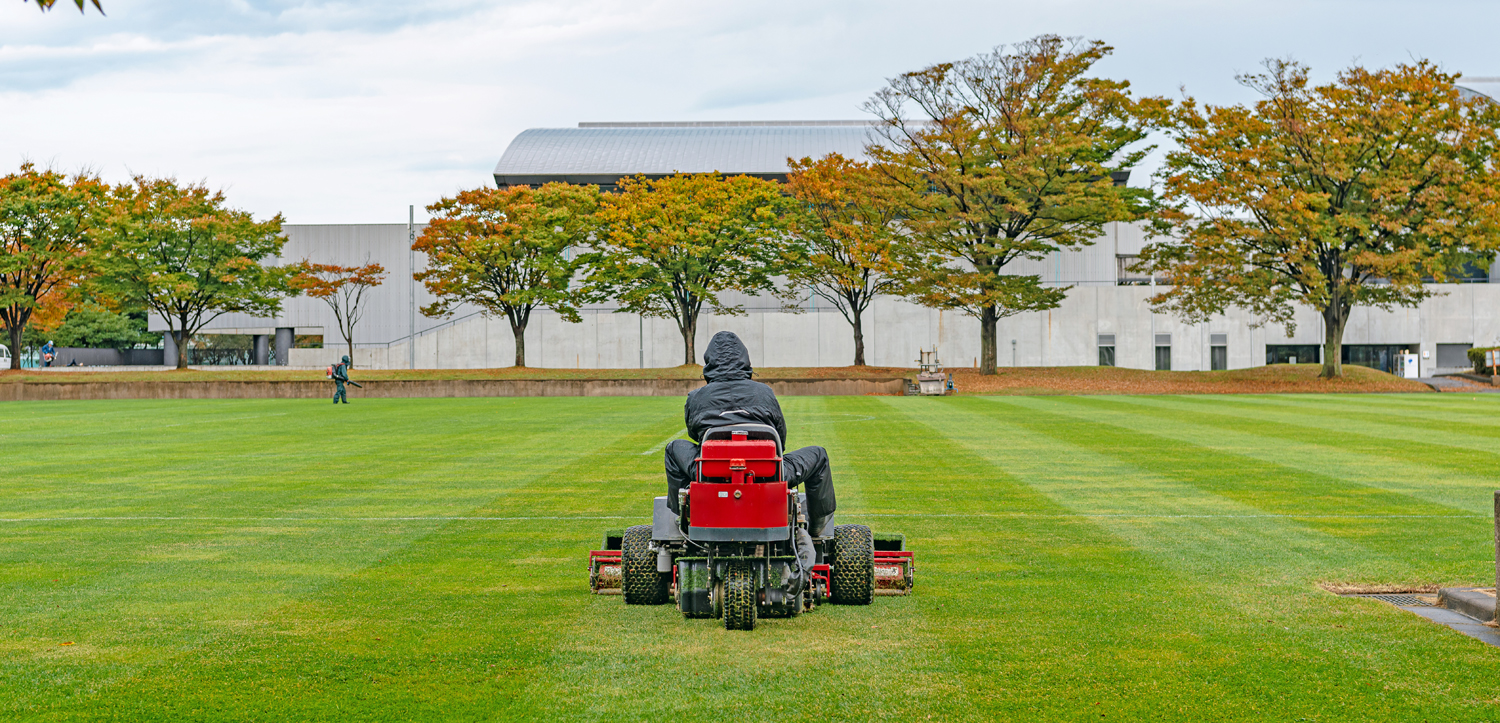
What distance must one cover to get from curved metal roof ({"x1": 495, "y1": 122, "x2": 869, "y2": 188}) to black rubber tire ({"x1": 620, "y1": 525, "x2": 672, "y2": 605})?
198 feet

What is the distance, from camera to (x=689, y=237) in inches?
1912

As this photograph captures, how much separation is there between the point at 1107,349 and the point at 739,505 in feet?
190

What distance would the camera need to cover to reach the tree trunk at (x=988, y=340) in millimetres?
47469

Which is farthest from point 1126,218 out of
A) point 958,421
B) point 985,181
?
point 958,421

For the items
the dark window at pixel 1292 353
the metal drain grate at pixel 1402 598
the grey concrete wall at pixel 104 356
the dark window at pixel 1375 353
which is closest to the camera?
the metal drain grate at pixel 1402 598

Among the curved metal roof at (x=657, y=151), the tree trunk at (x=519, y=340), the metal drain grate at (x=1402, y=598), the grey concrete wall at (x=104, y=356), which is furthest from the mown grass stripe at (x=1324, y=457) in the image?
the grey concrete wall at (x=104, y=356)

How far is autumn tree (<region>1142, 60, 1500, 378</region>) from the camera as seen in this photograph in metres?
40.9

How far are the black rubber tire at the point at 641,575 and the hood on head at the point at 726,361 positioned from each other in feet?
3.36

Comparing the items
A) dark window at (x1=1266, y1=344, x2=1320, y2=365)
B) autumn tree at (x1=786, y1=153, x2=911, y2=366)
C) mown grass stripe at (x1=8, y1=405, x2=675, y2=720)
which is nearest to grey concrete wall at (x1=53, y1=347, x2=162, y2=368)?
autumn tree at (x1=786, y1=153, x2=911, y2=366)

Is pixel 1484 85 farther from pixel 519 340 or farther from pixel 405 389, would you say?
pixel 405 389

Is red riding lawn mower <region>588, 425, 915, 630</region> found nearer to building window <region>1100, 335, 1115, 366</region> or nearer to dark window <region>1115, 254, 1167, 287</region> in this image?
dark window <region>1115, 254, 1167, 287</region>

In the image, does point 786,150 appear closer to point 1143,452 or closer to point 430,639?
point 1143,452

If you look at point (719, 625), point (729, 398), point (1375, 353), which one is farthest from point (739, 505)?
point (1375, 353)

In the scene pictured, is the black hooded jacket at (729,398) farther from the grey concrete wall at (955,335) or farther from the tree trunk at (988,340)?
the grey concrete wall at (955,335)
